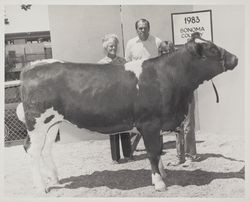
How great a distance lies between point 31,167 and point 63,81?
1.69 ft

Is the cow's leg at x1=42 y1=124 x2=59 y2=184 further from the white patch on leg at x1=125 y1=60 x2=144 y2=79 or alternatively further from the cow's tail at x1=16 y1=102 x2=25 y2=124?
the white patch on leg at x1=125 y1=60 x2=144 y2=79

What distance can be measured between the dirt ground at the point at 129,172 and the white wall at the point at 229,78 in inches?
4.9

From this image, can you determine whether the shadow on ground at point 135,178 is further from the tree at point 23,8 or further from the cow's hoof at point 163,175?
the tree at point 23,8

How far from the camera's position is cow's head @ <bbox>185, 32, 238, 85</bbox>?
1888mm

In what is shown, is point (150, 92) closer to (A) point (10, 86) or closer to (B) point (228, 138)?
(B) point (228, 138)

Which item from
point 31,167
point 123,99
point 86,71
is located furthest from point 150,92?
point 31,167

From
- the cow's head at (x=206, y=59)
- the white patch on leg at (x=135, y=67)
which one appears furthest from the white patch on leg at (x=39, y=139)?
the cow's head at (x=206, y=59)

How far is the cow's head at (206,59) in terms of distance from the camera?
1888 mm

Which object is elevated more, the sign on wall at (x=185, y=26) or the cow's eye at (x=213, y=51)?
the sign on wall at (x=185, y=26)

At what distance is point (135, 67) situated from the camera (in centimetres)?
192


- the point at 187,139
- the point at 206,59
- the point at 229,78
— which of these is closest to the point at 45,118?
the point at 187,139

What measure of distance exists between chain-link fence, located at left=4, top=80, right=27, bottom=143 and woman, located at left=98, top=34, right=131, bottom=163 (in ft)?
1.62

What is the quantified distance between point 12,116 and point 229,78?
4.07 feet

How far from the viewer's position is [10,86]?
203cm
